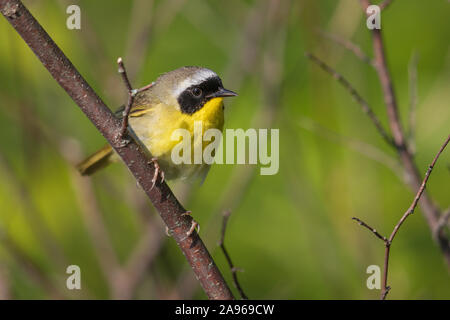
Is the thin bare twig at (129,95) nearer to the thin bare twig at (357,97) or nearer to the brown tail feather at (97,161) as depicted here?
the thin bare twig at (357,97)

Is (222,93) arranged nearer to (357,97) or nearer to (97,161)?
(357,97)

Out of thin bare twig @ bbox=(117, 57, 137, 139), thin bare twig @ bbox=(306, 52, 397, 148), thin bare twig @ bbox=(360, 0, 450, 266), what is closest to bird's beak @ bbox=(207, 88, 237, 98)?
thin bare twig @ bbox=(306, 52, 397, 148)

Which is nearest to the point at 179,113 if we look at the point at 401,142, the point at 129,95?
the point at 401,142

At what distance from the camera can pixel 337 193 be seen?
337cm

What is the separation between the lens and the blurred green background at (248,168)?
10.0 feet

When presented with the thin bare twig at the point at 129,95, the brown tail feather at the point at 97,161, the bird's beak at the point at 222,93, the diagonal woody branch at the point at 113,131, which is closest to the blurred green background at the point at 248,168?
the brown tail feather at the point at 97,161

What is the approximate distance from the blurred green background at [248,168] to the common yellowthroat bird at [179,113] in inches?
8.0

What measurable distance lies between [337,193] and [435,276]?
79 cm

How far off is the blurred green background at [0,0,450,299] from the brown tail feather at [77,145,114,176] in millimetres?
116

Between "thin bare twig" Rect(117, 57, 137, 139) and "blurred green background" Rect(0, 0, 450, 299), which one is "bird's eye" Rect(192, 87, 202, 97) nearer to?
"blurred green background" Rect(0, 0, 450, 299)

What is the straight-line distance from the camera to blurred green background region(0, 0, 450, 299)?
305 cm
